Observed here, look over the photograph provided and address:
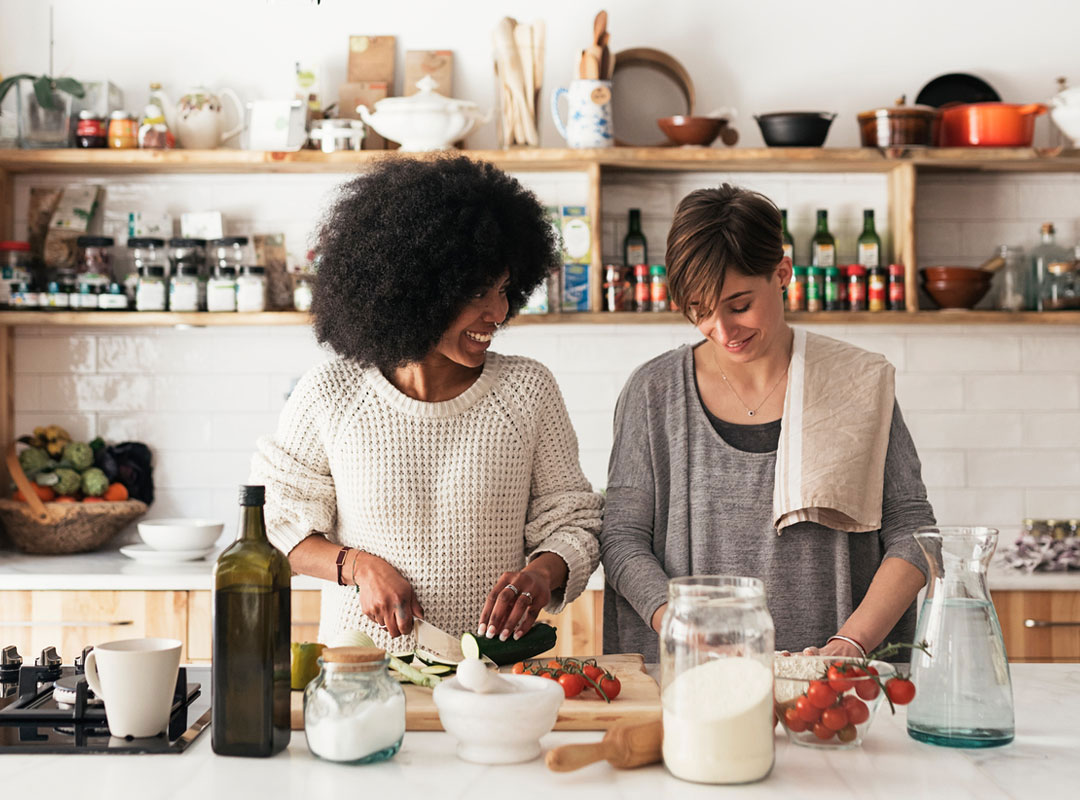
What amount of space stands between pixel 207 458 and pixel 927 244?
2.50 meters

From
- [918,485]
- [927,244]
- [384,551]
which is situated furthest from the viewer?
[927,244]

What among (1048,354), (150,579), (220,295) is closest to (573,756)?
(150,579)

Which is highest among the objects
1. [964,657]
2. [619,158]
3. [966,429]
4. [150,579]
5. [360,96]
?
[360,96]

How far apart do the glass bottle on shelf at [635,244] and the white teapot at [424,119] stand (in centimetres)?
57

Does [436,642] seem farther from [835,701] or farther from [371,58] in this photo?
[371,58]

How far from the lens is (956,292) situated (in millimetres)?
3439

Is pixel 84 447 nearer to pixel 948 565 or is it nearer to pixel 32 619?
pixel 32 619

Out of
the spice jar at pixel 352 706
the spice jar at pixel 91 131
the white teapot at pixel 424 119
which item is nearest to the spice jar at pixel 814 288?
the white teapot at pixel 424 119

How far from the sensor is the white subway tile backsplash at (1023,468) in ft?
11.9

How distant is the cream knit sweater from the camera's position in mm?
1827

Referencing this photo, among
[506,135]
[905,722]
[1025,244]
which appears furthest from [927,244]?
[905,722]

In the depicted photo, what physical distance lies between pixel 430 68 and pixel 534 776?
2839 millimetres

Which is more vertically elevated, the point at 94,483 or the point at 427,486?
the point at 427,486

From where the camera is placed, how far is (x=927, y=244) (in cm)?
370
